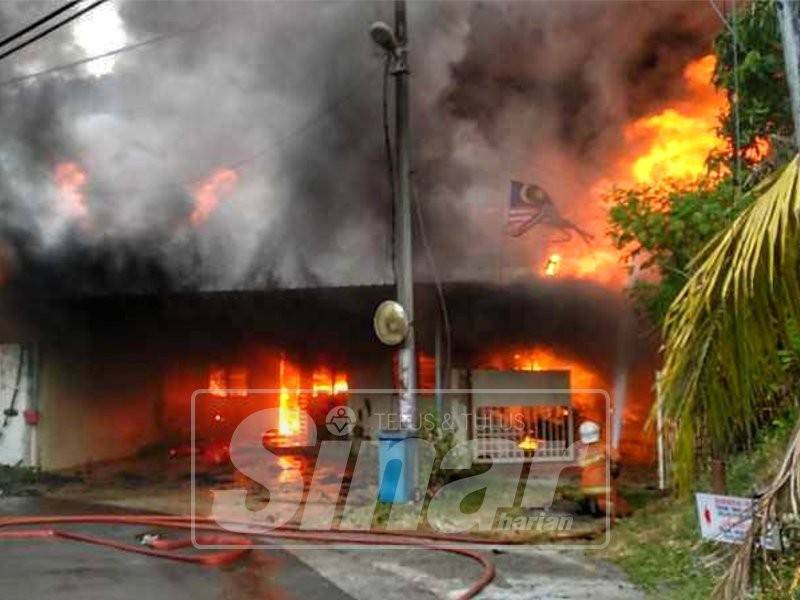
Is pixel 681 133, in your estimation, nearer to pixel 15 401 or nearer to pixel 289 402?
pixel 289 402

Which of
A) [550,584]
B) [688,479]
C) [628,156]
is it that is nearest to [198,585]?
[550,584]

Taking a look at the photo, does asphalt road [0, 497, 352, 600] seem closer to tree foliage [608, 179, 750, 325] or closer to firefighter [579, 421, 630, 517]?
firefighter [579, 421, 630, 517]

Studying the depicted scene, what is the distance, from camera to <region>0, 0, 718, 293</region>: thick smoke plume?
13.1 m

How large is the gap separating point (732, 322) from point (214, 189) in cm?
1236

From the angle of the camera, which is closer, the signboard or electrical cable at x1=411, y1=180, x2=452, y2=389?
the signboard

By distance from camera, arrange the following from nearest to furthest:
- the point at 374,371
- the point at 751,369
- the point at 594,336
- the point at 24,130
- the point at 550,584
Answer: the point at 751,369 → the point at 550,584 → the point at 24,130 → the point at 594,336 → the point at 374,371

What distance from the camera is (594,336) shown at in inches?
546

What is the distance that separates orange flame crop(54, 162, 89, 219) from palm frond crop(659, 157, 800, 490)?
39.9ft

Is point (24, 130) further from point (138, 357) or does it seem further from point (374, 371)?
point (374, 371)

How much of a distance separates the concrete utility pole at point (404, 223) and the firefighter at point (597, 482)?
7.02ft

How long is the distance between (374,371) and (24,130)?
7277mm

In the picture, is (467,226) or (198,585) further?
(467,226)

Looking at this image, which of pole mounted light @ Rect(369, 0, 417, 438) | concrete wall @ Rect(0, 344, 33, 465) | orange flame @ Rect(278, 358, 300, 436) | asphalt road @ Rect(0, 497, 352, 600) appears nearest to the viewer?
asphalt road @ Rect(0, 497, 352, 600)

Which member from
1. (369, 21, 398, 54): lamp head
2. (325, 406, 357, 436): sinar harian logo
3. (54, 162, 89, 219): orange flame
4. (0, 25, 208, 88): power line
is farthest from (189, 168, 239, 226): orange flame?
(369, 21, 398, 54): lamp head
